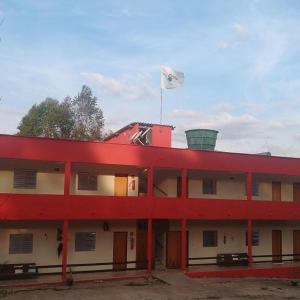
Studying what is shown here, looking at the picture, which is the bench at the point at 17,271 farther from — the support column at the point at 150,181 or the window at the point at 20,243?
the support column at the point at 150,181

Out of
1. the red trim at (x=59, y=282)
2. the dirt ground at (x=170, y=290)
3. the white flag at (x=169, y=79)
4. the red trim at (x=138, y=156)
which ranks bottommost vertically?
the dirt ground at (x=170, y=290)

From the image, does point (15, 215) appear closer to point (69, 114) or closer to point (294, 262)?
point (294, 262)

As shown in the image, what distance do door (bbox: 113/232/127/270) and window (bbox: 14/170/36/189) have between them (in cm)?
542

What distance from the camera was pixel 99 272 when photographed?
25188 mm

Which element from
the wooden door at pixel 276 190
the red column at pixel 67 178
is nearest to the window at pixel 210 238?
the wooden door at pixel 276 190

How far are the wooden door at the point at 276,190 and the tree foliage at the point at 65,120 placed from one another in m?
33.5

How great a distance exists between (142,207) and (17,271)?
22.3 ft

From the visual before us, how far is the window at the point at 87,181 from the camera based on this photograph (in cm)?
2578

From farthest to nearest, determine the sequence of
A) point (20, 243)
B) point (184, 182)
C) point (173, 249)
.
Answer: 1. point (173, 249)
2. point (184, 182)
3. point (20, 243)

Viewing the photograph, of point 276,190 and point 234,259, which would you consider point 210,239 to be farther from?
point 276,190

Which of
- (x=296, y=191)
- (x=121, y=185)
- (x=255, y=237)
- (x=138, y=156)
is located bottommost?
(x=255, y=237)

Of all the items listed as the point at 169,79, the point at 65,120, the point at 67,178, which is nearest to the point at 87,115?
the point at 65,120

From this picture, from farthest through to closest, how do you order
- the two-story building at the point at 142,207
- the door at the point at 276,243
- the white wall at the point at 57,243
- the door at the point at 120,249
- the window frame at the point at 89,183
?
the door at the point at 276,243, the door at the point at 120,249, the window frame at the point at 89,183, the white wall at the point at 57,243, the two-story building at the point at 142,207

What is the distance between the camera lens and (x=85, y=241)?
25688mm
